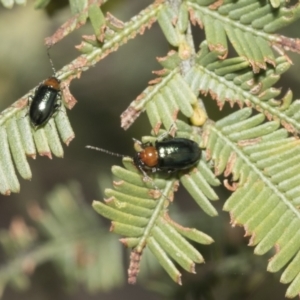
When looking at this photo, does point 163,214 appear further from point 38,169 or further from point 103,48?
point 38,169

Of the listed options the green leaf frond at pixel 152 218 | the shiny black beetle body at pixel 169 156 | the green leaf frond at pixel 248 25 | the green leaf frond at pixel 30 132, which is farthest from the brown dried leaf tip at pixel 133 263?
the green leaf frond at pixel 248 25

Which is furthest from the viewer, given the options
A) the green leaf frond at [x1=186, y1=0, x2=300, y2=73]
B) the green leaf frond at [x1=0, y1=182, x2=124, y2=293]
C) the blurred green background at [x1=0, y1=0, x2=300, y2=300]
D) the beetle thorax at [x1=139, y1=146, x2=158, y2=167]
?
the green leaf frond at [x1=0, y1=182, x2=124, y2=293]

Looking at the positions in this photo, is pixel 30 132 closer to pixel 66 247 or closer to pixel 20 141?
pixel 20 141

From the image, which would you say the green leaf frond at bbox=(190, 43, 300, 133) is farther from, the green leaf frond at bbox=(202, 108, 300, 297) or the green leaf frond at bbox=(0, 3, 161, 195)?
the green leaf frond at bbox=(0, 3, 161, 195)

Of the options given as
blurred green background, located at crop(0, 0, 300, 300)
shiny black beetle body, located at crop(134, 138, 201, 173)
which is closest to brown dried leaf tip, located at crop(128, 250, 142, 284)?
shiny black beetle body, located at crop(134, 138, 201, 173)

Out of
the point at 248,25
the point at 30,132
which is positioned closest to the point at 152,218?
the point at 30,132
